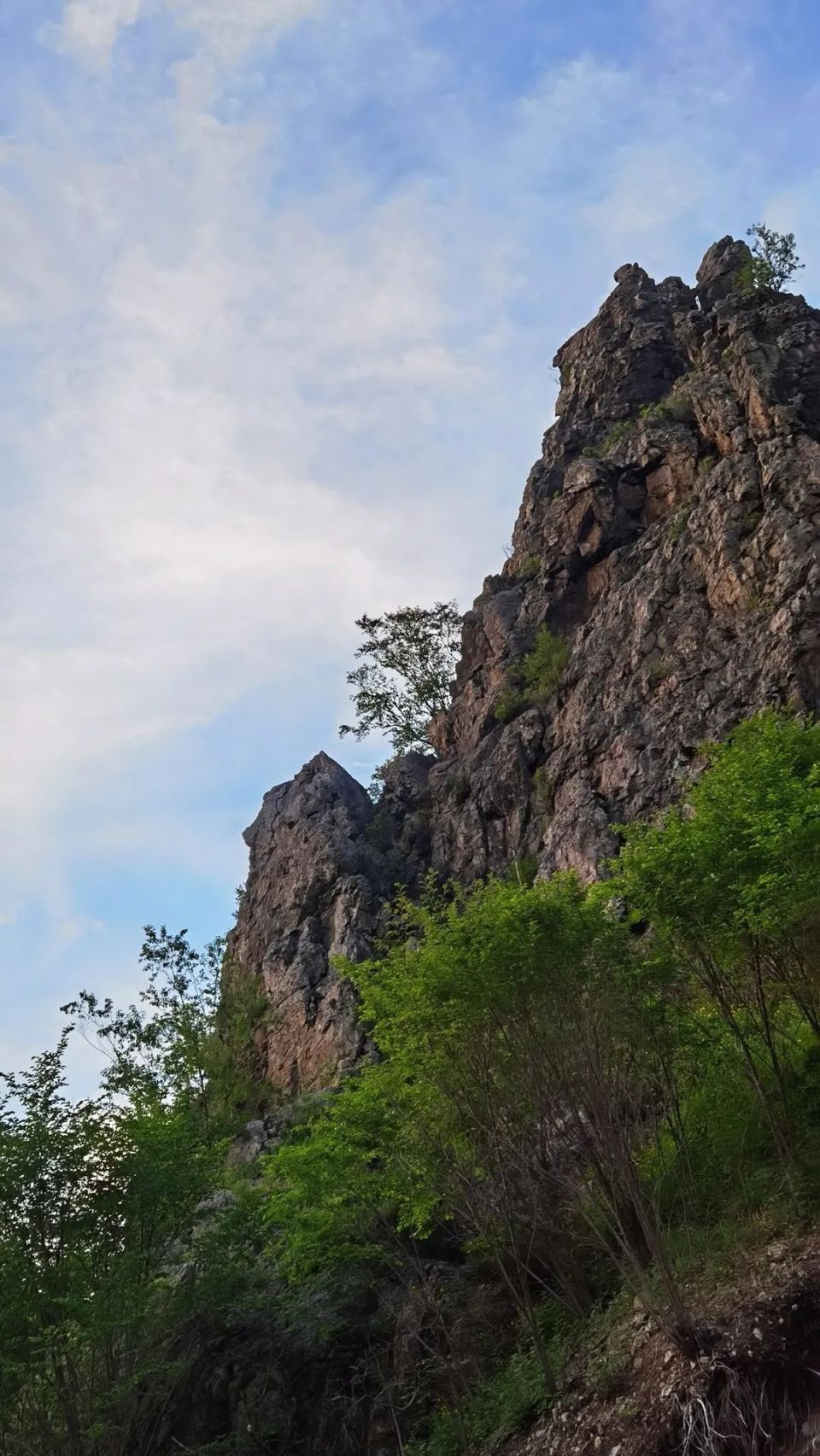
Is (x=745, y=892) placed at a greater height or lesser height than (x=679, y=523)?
lesser

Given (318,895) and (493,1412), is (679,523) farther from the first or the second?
(493,1412)

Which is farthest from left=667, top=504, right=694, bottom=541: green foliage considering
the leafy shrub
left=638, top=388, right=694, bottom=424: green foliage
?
the leafy shrub

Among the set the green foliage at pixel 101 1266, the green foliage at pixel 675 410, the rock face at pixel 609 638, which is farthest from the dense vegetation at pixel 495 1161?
the green foliage at pixel 675 410

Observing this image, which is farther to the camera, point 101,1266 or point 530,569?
point 530,569

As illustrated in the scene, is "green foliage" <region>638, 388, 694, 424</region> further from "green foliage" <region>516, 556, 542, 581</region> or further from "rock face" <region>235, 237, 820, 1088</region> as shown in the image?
"green foliage" <region>516, 556, 542, 581</region>

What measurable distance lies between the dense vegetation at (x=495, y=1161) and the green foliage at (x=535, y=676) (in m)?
22.5

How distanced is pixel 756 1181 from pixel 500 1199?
14.0 ft

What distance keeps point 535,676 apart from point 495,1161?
29388 millimetres

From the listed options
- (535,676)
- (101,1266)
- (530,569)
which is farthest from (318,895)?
(101,1266)

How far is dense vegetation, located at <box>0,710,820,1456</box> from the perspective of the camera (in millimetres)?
14344

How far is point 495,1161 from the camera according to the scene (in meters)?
15.0

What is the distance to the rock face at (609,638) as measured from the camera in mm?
32094

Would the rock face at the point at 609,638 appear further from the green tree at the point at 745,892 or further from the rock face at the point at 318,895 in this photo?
the green tree at the point at 745,892

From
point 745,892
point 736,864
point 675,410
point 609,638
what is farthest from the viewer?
point 675,410
